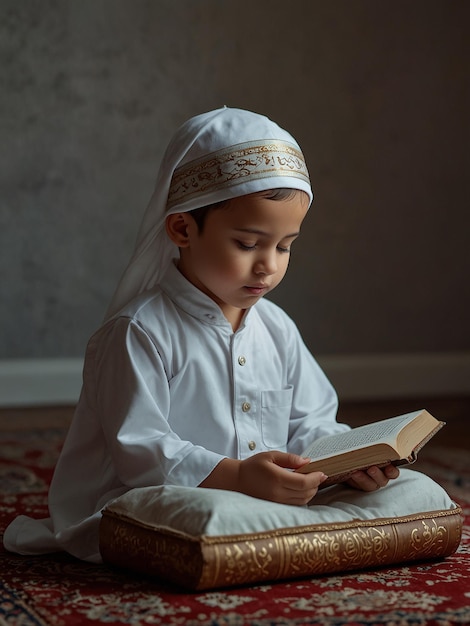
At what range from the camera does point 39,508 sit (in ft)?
7.73

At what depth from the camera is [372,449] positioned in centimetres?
168

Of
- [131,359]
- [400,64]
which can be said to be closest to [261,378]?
[131,359]

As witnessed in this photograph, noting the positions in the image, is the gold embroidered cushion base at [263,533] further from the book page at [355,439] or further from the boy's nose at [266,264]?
the boy's nose at [266,264]

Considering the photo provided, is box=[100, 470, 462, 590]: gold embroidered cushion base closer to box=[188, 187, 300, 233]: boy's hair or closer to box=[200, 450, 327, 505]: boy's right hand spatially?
box=[200, 450, 327, 505]: boy's right hand

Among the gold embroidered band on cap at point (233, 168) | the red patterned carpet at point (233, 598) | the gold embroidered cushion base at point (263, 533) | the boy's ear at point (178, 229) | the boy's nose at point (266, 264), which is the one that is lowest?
the red patterned carpet at point (233, 598)

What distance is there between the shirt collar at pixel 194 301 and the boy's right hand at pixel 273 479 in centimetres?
34

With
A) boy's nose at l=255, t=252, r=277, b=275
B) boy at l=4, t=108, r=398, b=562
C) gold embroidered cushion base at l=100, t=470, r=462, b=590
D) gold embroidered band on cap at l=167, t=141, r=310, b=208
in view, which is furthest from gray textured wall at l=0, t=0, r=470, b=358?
gold embroidered cushion base at l=100, t=470, r=462, b=590

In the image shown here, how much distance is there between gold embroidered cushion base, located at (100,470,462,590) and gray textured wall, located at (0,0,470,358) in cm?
213

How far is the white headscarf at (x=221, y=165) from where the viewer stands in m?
1.86

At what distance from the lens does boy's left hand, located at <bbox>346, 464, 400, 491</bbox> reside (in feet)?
5.90

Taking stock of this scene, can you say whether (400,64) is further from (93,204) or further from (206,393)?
(206,393)

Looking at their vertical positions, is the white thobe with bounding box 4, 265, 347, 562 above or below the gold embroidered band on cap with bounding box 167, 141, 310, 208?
below

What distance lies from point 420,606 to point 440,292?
9.81 ft

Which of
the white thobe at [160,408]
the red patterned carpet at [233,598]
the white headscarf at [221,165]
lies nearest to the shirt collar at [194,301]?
the white thobe at [160,408]
